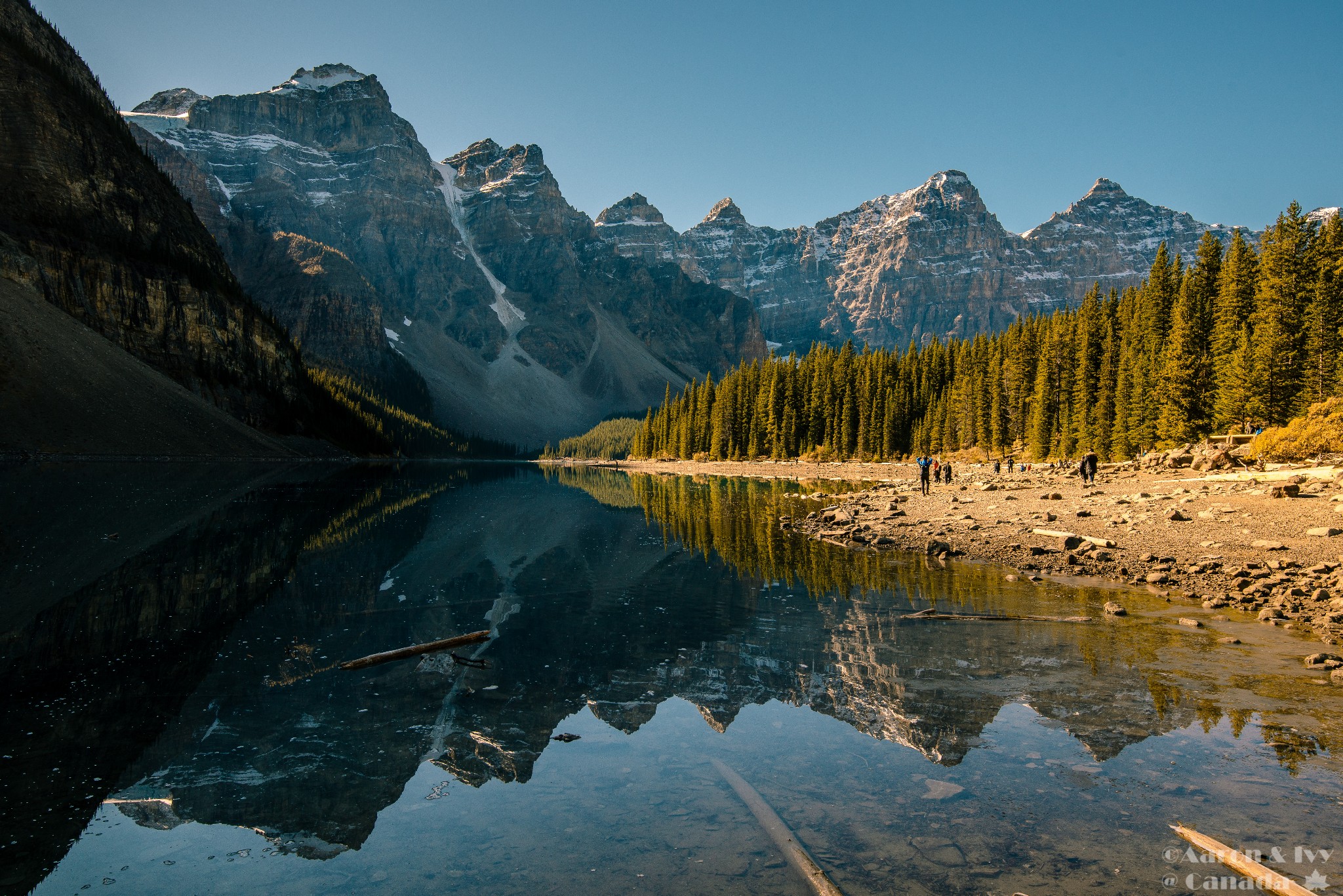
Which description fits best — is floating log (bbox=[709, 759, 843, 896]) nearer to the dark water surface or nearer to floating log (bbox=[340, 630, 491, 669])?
the dark water surface

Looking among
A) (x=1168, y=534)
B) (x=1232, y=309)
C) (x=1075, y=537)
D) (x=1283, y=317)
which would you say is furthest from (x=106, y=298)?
(x=1283, y=317)

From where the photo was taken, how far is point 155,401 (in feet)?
259

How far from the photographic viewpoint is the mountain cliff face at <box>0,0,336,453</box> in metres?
89.7

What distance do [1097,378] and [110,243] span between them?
127851 millimetres

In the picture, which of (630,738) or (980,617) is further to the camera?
(980,617)

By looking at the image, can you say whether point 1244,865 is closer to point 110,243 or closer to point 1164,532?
point 1164,532

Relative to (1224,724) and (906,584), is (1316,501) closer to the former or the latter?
(906,584)

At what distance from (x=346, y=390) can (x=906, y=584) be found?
172 meters

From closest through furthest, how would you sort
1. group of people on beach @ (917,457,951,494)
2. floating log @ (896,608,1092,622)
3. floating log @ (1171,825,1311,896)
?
floating log @ (1171,825,1311,896) < floating log @ (896,608,1092,622) < group of people on beach @ (917,457,951,494)

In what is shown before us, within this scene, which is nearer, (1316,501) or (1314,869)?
(1314,869)

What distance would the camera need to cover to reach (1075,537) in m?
21.8

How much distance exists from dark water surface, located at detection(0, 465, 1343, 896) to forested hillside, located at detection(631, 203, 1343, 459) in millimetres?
37937

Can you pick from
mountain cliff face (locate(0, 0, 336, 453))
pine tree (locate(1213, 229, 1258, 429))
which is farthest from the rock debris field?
mountain cliff face (locate(0, 0, 336, 453))

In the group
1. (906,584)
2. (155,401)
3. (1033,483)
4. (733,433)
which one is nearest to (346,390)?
(155,401)
